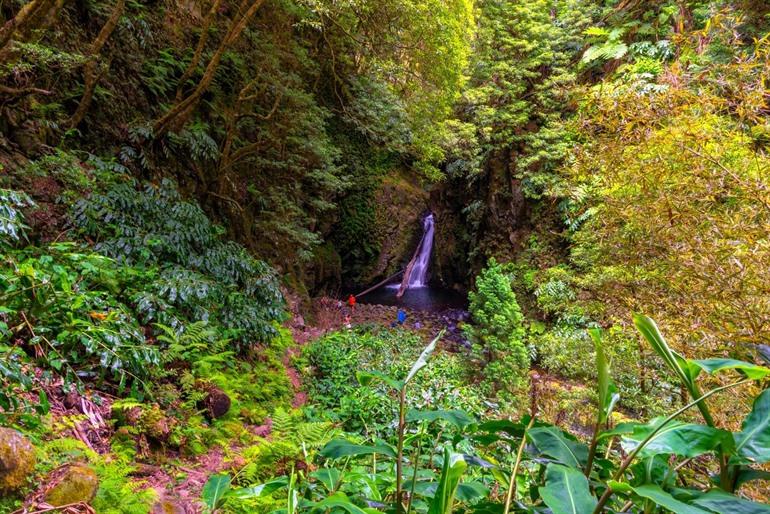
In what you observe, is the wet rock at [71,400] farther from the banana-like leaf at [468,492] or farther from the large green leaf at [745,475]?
the large green leaf at [745,475]

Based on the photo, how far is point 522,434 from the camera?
1.18 m

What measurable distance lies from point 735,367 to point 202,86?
230 inches

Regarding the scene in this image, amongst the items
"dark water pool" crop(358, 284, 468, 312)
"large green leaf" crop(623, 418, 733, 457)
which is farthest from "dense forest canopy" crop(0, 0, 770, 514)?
"dark water pool" crop(358, 284, 468, 312)

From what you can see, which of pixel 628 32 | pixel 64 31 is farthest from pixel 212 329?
pixel 628 32

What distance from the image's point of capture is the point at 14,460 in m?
1.72

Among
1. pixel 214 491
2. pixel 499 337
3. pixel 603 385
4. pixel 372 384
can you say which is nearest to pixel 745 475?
pixel 603 385

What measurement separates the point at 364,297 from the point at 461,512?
1371 centimetres

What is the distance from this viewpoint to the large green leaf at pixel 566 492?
781 millimetres

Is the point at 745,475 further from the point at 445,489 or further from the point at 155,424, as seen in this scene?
the point at 155,424

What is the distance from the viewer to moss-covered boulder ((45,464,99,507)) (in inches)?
70.0

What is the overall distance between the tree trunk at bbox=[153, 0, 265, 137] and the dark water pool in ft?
33.2

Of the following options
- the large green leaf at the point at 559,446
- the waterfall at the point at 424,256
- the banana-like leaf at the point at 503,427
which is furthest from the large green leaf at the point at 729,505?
the waterfall at the point at 424,256

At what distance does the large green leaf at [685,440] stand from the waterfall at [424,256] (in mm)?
15710

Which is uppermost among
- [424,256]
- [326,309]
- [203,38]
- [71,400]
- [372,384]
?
[203,38]
